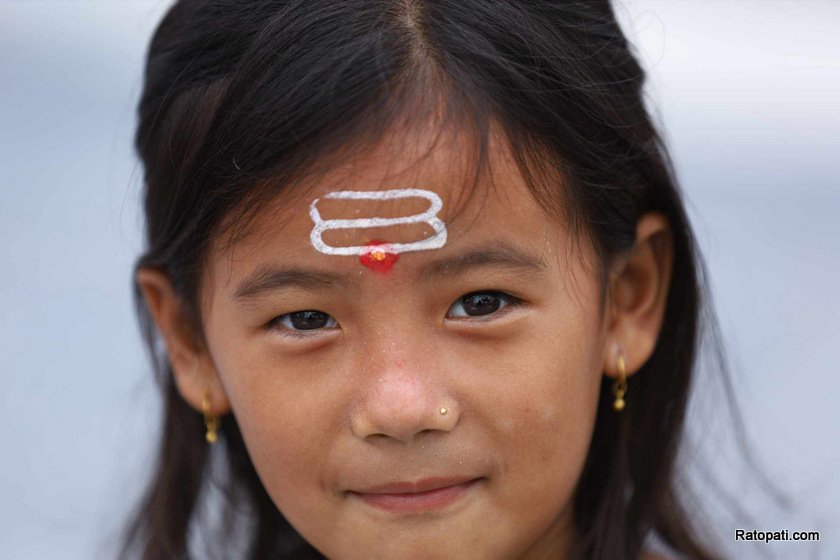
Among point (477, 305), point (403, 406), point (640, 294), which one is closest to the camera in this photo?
point (403, 406)

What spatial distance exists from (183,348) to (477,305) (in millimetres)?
549

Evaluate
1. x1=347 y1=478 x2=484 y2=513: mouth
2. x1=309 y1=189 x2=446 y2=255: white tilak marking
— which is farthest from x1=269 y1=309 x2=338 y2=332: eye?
x1=347 y1=478 x2=484 y2=513: mouth

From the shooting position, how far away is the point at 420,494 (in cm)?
176

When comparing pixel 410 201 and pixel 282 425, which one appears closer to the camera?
pixel 410 201

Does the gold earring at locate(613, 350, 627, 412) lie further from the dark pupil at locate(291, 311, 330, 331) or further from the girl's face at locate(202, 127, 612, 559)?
the dark pupil at locate(291, 311, 330, 331)

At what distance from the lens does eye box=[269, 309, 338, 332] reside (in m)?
1.77

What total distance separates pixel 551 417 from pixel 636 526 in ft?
1.46

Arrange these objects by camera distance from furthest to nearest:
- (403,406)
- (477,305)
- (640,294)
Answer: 1. (640,294)
2. (477,305)
3. (403,406)

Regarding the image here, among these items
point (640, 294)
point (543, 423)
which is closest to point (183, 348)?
point (543, 423)

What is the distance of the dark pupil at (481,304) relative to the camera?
5.76 feet

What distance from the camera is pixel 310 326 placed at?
70.0 inches

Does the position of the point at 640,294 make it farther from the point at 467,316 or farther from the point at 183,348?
the point at 183,348

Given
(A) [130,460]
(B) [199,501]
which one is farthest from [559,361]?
(A) [130,460]

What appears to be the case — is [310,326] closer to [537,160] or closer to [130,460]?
[537,160]
